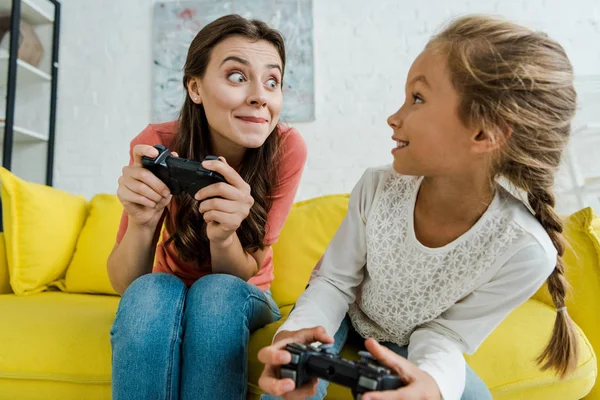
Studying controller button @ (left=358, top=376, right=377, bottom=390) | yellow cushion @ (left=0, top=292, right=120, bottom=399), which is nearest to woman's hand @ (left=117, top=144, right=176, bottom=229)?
yellow cushion @ (left=0, top=292, right=120, bottom=399)

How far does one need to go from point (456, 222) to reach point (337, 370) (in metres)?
0.35

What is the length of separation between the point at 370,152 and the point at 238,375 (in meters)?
1.56

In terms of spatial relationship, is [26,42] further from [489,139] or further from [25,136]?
[489,139]

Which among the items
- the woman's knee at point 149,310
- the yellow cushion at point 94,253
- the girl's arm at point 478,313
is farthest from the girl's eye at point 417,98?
the yellow cushion at point 94,253

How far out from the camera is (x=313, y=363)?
1.82ft

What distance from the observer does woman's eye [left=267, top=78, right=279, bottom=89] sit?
974 mm

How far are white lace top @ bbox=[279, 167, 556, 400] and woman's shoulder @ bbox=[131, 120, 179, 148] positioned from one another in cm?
43

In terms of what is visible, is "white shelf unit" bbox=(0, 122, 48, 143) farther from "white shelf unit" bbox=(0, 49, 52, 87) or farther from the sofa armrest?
the sofa armrest

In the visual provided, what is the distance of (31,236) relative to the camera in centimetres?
143

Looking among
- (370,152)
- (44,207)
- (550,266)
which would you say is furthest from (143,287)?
(370,152)

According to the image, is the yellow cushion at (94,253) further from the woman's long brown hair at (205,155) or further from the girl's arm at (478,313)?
the girl's arm at (478,313)

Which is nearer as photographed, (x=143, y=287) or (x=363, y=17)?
(x=143, y=287)

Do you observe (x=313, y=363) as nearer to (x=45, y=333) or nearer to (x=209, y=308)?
(x=209, y=308)

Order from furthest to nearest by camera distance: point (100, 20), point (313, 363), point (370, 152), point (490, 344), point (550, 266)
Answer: point (100, 20), point (370, 152), point (490, 344), point (550, 266), point (313, 363)
